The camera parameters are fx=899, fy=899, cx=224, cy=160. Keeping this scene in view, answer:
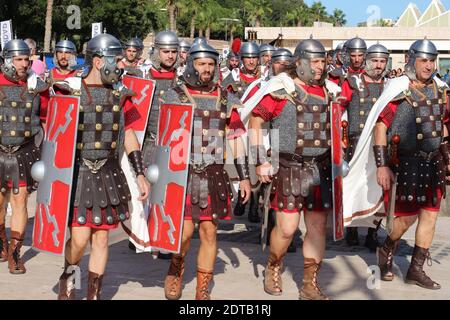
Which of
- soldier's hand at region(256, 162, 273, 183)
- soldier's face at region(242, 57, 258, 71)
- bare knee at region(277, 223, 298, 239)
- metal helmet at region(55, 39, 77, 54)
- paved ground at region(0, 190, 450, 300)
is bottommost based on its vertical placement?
paved ground at region(0, 190, 450, 300)

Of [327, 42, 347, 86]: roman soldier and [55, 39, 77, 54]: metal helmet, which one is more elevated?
[55, 39, 77, 54]: metal helmet

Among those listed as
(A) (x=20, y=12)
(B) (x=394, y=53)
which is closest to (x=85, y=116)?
(A) (x=20, y=12)

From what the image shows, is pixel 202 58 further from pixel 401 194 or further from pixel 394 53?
pixel 394 53

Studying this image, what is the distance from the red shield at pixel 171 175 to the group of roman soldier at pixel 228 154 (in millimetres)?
100

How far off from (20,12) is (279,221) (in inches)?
1795

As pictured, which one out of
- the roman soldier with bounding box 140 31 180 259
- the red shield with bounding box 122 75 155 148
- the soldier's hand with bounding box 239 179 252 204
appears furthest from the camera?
the roman soldier with bounding box 140 31 180 259

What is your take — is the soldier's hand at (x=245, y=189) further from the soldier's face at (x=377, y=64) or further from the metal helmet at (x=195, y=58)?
the soldier's face at (x=377, y=64)

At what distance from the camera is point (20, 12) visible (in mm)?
50094

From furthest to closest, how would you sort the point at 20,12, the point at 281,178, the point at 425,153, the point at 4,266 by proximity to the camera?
the point at 20,12 < the point at 4,266 < the point at 425,153 < the point at 281,178

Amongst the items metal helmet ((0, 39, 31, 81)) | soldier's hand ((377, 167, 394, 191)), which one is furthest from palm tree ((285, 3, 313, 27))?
soldier's hand ((377, 167, 394, 191))

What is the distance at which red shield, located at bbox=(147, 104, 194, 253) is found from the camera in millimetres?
6398

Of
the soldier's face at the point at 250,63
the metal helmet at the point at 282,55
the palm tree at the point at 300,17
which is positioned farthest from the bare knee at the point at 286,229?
the palm tree at the point at 300,17

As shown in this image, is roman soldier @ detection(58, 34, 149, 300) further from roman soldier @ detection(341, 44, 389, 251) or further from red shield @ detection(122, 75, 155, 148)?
roman soldier @ detection(341, 44, 389, 251)

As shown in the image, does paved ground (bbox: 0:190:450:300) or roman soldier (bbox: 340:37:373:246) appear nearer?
paved ground (bbox: 0:190:450:300)
